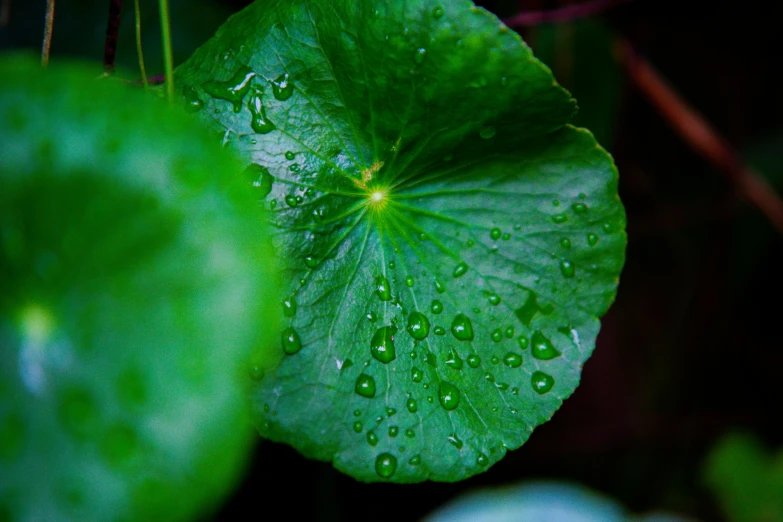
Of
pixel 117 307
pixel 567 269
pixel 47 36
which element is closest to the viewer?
pixel 117 307

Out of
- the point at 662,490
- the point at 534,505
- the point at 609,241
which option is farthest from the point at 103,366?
the point at 662,490

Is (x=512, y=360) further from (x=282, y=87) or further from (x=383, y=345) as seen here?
(x=282, y=87)

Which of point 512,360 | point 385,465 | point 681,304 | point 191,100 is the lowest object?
point 385,465

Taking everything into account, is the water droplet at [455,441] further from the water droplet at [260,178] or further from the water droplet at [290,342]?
the water droplet at [260,178]

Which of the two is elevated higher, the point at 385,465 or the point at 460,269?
the point at 460,269

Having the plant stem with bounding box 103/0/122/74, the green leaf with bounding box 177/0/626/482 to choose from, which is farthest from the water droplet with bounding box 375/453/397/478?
the plant stem with bounding box 103/0/122/74

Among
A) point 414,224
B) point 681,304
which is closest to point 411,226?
point 414,224

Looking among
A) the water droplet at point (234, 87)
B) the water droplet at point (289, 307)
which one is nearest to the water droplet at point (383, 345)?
the water droplet at point (289, 307)

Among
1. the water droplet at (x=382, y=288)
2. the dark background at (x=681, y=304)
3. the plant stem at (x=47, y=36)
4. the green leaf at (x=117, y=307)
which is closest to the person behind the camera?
the green leaf at (x=117, y=307)
